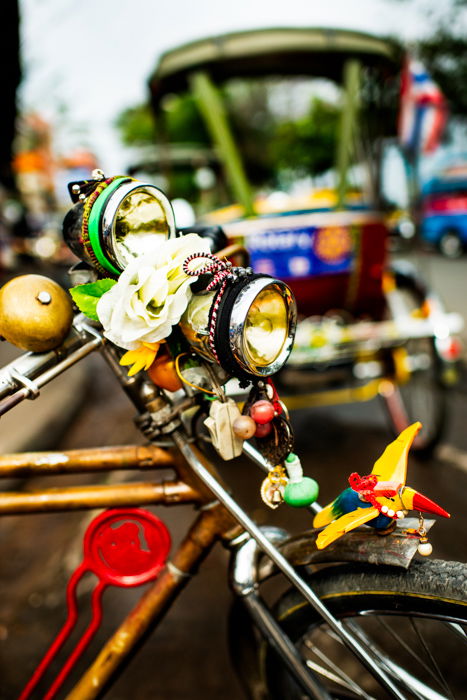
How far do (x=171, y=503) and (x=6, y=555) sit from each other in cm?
171

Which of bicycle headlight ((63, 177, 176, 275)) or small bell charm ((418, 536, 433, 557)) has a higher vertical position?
bicycle headlight ((63, 177, 176, 275))

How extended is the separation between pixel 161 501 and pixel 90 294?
0.48m

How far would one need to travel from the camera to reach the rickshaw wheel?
2768 millimetres

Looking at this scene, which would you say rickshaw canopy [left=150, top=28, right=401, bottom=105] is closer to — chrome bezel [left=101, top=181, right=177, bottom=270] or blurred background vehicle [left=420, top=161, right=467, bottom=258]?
chrome bezel [left=101, top=181, right=177, bottom=270]

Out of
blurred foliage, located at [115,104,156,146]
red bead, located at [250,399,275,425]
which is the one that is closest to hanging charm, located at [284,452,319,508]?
red bead, located at [250,399,275,425]

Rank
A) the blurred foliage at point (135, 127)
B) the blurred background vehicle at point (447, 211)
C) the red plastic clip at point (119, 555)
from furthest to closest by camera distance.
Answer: the blurred foliage at point (135, 127)
the blurred background vehicle at point (447, 211)
the red plastic clip at point (119, 555)

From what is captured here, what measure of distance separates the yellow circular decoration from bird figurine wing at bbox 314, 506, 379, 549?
90.4 inches

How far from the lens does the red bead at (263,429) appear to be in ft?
2.89

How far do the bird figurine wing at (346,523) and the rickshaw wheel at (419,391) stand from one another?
208cm

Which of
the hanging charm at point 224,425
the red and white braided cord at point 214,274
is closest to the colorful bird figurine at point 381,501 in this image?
the hanging charm at point 224,425

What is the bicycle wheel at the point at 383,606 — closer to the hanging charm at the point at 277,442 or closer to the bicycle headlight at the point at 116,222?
the hanging charm at the point at 277,442

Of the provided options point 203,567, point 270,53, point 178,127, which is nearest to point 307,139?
point 270,53

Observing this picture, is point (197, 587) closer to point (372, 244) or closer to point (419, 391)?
point (419, 391)

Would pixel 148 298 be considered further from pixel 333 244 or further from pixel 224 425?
pixel 333 244
